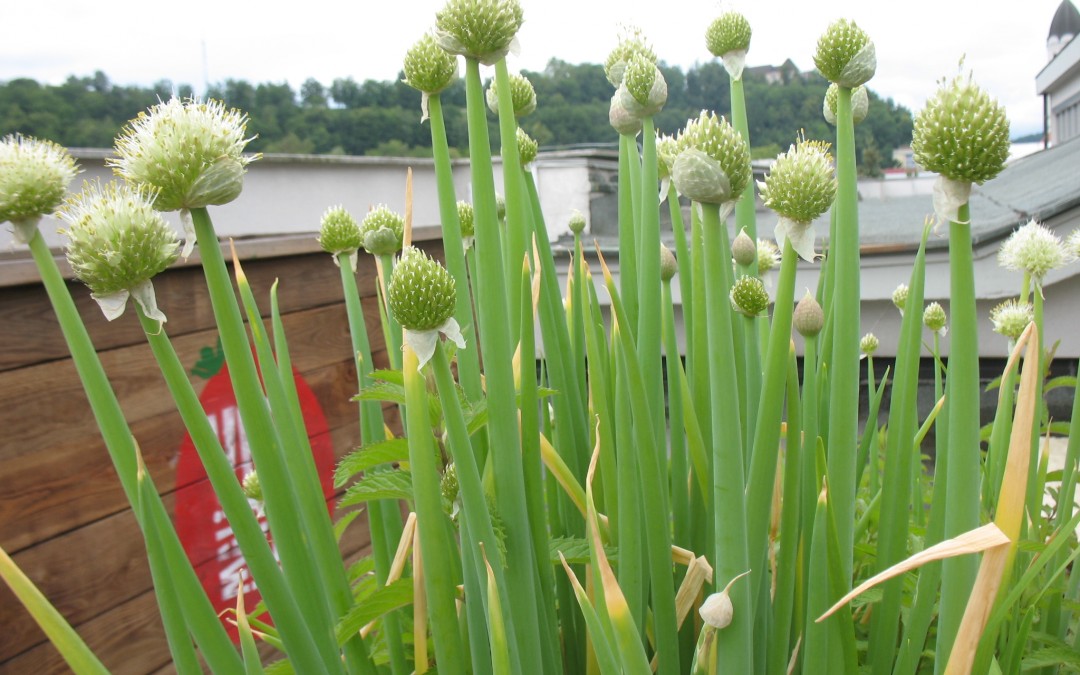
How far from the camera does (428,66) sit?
631 mm

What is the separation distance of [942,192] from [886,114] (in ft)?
14.0

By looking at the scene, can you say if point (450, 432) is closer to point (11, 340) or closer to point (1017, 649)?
point (1017, 649)

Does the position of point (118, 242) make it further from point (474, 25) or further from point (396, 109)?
point (396, 109)

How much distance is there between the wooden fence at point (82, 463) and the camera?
4.82 feet

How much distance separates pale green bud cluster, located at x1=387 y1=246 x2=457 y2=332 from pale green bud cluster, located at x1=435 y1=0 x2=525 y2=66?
161mm

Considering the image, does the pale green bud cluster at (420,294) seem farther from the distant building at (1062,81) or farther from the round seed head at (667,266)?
the distant building at (1062,81)

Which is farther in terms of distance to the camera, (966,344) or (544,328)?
(544,328)

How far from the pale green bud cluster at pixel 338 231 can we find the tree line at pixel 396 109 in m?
0.23

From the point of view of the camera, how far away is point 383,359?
247 cm

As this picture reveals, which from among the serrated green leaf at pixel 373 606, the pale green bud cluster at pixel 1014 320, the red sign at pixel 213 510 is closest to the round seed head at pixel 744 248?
the serrated green leaf at pixel 373 606

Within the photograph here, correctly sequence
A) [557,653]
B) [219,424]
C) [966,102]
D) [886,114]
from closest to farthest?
[966,102] → [557,653] → [219,424] → [886,114]

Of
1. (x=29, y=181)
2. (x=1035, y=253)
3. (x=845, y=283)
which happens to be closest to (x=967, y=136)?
(x=845, y=283)

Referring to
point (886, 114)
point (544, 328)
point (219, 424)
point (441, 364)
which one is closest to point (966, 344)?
point (441, 364)

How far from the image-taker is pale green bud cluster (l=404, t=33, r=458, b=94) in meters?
0.63
